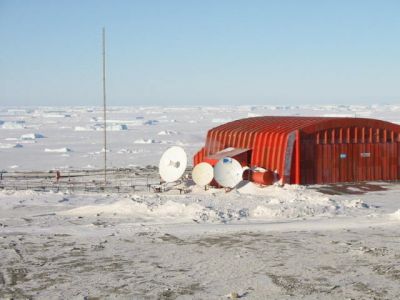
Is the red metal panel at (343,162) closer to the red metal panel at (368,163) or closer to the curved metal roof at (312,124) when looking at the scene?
the curved metal roof at (312,124)

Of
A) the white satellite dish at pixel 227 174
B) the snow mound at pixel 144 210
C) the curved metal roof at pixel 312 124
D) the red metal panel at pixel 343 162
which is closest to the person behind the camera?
the snow mound at pixel 144 210

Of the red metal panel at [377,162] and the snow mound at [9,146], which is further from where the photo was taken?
the snow mound at [9,146]

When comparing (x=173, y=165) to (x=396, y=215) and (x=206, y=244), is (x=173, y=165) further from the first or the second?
(x=206, y=244)

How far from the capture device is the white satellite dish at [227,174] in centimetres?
3027

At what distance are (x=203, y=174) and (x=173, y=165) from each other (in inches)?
106

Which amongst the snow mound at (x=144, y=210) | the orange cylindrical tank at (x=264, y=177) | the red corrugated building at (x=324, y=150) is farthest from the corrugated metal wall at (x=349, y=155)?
the snow mound at (x=144, y=210)

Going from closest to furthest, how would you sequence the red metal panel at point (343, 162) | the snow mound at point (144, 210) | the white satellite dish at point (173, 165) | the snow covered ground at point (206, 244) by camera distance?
the snow covered ground at point (206, 244) < the snow mound at point (144, 210) < the red metal panel at point (343, 162) < the white satellite dish at point (173, 165)

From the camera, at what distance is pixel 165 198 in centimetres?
2672

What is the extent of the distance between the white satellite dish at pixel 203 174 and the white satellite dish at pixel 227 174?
2.02ft

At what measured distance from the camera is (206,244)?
60.0 feet

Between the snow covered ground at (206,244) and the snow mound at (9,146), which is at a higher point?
the snow mound at (9,146)

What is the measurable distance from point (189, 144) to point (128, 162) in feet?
73.7

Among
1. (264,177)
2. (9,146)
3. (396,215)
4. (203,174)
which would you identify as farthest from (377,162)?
(9,146)

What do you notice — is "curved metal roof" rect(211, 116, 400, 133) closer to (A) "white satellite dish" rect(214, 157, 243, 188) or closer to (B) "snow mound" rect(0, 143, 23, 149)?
(A) "white satellite dish" rect(214, 157, 243, 188)
